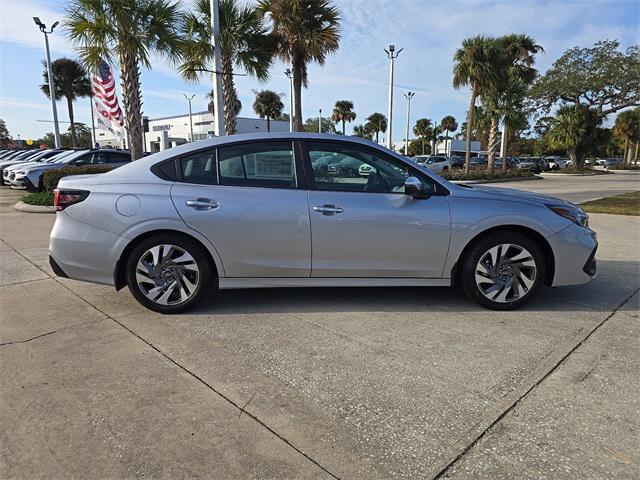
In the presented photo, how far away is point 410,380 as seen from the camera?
2859mm

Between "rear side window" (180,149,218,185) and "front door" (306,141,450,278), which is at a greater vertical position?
"rear side window" (180,149,218,185)

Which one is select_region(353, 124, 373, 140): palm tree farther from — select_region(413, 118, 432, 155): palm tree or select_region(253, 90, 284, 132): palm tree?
select_region(253, 90, 284, 132): palm tree

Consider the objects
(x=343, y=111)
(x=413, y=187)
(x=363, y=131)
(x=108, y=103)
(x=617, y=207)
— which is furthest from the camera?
(x=363, y=131)

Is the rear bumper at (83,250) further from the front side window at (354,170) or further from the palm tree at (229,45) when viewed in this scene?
the palm tree at (229,45)

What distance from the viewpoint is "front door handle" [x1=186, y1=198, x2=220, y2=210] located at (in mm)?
3830

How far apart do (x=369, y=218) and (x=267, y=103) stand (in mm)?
54873

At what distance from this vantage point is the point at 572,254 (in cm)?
404

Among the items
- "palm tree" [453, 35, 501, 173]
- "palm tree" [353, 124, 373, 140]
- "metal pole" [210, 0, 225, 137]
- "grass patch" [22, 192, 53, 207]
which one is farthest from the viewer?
"palm tree" [353, 124, 373, 140]

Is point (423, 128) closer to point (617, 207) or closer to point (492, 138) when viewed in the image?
point (492, 138)

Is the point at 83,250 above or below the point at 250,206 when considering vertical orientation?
below

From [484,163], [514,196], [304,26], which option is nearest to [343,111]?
[484,163]

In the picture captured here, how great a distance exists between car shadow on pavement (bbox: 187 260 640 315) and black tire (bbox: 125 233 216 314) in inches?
6.6

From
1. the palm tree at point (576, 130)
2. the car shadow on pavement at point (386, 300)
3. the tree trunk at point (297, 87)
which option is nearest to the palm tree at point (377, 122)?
the palm tree at point (576, 130)

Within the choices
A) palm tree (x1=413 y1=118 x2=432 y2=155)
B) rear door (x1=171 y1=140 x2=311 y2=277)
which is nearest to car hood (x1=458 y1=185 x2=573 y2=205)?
rear door (x1=171 y1=140 x2=311 y2=277)
